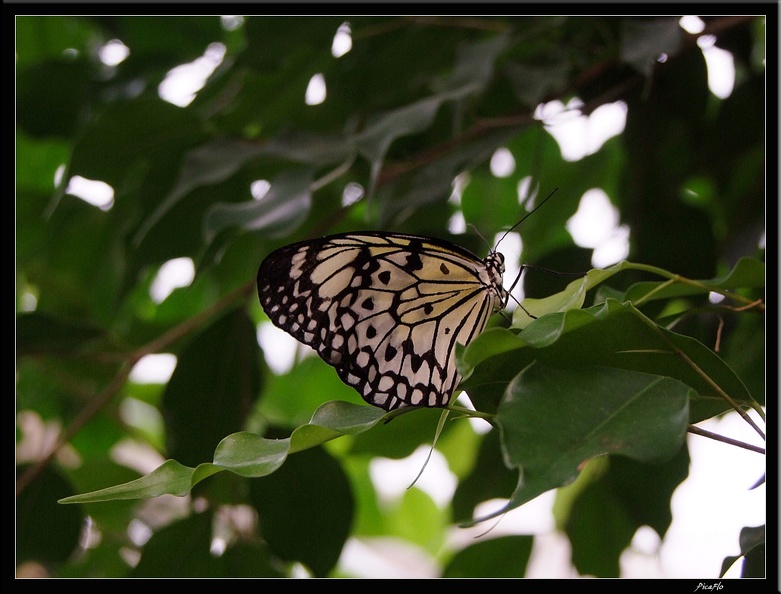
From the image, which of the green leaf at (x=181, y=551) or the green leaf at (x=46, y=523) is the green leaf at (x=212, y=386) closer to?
the green leaf at (x=181, y=551)

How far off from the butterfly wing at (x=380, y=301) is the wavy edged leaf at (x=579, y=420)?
0.27 meters

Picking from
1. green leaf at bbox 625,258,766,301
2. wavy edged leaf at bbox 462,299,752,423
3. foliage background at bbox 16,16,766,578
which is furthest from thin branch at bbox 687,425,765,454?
foliage background at bbox 16,16,766,578

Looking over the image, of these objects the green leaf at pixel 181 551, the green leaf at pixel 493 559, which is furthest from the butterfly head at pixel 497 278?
the green leaf at pixel 181 551

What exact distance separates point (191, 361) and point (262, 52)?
0.44 m

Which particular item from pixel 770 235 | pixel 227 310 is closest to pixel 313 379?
pixel 227 310

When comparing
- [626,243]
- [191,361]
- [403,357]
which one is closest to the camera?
[403,357]

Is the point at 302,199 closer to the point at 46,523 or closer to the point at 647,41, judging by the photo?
the point at 647,41

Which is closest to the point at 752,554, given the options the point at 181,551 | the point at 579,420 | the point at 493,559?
the point at 579,420

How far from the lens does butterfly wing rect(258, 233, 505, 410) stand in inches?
30.0

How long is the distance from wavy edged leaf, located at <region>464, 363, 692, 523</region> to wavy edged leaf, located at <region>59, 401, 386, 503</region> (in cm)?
9

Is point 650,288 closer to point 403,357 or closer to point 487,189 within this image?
point 403,357

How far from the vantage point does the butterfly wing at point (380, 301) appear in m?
0.76

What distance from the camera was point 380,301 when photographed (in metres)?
0.79

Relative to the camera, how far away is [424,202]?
0.92 m
